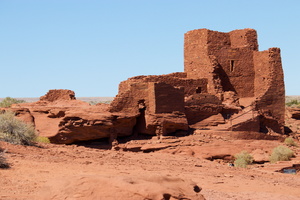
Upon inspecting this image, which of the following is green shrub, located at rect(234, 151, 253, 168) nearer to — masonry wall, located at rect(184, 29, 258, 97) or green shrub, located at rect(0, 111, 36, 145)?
masonry wall, located at rect(184, 29, 258, 97)

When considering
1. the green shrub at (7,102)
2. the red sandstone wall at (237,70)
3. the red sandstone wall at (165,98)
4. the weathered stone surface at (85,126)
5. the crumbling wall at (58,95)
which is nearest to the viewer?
the weathered stone surface at (85,126)

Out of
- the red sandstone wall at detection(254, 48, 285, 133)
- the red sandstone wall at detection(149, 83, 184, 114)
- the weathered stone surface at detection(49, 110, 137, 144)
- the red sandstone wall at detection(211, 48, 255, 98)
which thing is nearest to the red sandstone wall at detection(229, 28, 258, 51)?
the red sandstone wall at detection(211, 48, 255, 98)

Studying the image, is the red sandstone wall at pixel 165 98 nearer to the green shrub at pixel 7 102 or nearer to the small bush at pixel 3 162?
the green shrub at pixel 7 102

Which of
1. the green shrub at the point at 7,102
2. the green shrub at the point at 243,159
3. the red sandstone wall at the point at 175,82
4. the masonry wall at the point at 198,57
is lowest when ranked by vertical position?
the green shrub at the point at 243,159

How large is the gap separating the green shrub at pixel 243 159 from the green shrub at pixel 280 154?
0.97 m

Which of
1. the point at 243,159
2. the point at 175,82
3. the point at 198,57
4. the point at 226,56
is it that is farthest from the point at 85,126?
the point at 226,56

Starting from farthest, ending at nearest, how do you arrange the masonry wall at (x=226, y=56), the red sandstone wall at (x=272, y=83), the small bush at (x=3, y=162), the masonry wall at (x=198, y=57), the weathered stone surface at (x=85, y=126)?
the masonry wall at (x=226, y=56)
the red sandstone wall at (x=272, y=83)
the masonry wall at (x=198, y=57)
the weathered stone surface at (x=85, y=126)
the small bush at (x=3, y=162)

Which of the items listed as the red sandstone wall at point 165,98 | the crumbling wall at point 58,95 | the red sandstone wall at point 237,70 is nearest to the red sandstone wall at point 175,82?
the red sandstone wall at point 237,70

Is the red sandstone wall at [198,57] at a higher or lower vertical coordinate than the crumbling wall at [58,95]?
higher

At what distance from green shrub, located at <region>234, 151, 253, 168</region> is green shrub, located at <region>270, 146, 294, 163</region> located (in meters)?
0.97

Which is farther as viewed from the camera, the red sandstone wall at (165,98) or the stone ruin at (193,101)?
the red sandstone wall at (165,98)

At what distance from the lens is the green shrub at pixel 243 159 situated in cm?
2146

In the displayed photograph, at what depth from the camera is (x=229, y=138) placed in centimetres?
2512

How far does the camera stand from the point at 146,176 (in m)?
8.08
